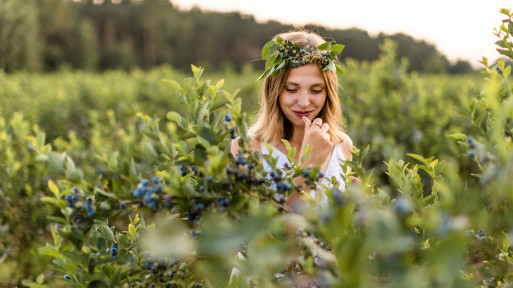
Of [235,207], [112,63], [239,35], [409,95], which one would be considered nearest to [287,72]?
[235,207]

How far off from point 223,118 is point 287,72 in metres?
1.27

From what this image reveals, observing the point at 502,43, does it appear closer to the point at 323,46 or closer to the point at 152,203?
the point at 323,46

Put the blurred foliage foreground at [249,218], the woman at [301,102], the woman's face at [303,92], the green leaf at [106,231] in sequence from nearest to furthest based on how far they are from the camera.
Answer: the blurred foliage foreground at [249,218] → the green leaf at [106,231] → the woman at [301,102] → the woman's face at [303,92]

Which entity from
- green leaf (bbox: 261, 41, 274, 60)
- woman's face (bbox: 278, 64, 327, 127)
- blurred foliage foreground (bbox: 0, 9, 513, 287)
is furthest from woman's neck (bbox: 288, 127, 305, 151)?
blurred foliage foreground (bbox: 0, 9, 513, 287)

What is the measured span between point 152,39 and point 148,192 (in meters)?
54.3

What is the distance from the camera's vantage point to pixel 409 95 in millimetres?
6344

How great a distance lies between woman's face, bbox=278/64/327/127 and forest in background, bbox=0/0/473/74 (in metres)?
35.9

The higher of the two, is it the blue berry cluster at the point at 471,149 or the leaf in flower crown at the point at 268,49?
the leaf in flower crown at the point at 268,49

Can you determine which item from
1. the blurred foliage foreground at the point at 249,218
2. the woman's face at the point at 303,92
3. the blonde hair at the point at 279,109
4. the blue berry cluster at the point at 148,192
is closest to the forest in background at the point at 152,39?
the blonde hair at the point at 279,109

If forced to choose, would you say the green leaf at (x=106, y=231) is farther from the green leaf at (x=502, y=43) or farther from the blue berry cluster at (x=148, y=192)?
the green leaf at (x=502, y=43)

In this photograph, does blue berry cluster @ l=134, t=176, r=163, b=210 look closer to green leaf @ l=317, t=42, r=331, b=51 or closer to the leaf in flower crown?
the leaf in flower crown

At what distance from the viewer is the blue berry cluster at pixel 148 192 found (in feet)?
2.99

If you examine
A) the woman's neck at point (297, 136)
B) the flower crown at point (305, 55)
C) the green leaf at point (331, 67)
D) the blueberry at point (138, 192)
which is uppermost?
the flower crown at point (305, 55)

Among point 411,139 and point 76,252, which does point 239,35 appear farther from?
point 76,252
